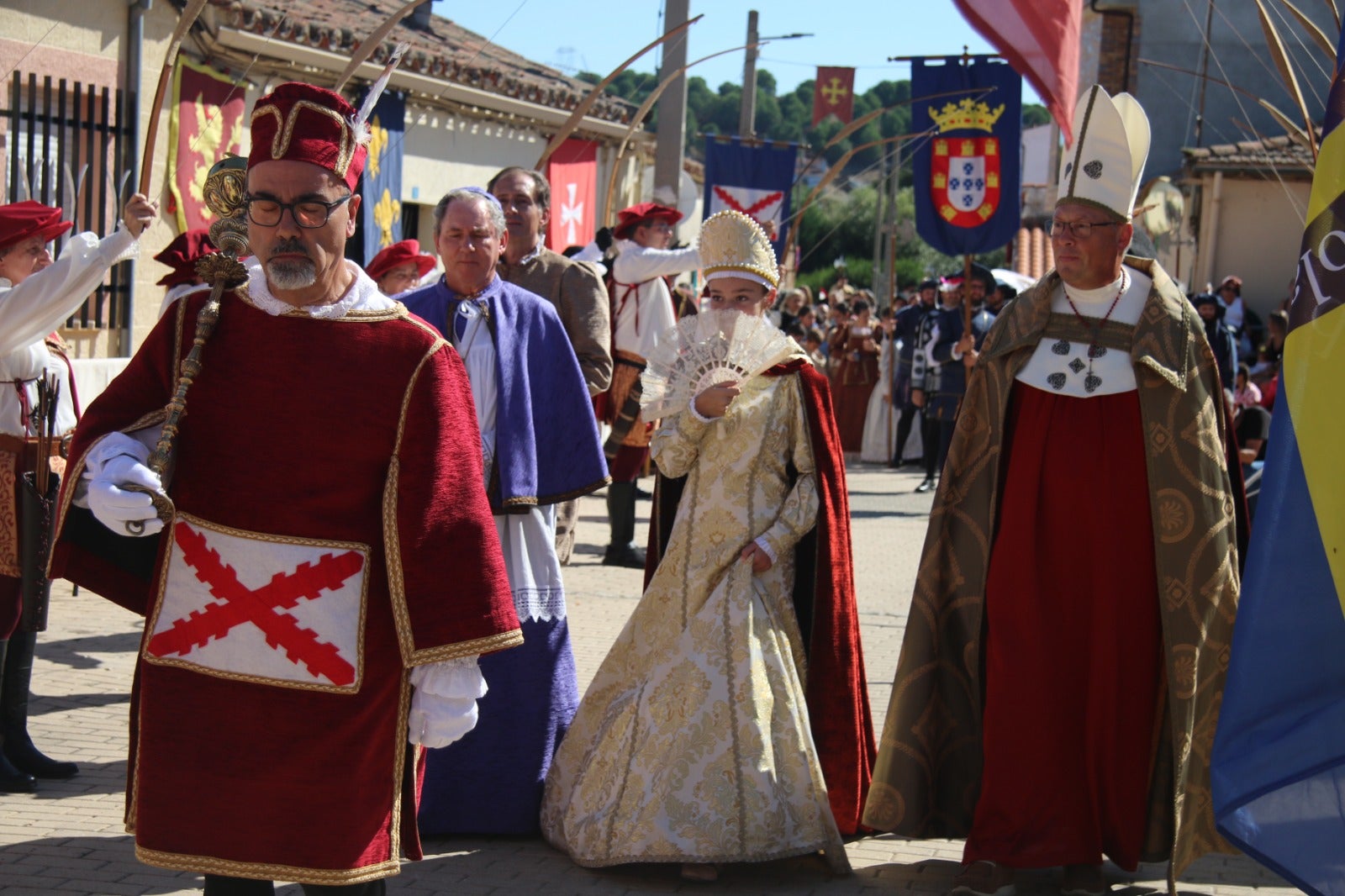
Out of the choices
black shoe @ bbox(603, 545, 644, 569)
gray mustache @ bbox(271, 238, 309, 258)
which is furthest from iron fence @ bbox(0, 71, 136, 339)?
gray mustache @ bbox(271, 238, 309, 258)

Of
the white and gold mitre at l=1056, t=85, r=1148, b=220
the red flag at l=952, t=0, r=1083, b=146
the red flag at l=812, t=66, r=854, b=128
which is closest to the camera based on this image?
the white and gold mitre at l=1056, t=85, r=1148, b=220

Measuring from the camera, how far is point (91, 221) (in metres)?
10.7

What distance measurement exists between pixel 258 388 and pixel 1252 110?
23.5 meters

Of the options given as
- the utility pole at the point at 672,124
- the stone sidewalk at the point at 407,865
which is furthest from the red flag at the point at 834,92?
the stone sidewalk at the point at 407,865

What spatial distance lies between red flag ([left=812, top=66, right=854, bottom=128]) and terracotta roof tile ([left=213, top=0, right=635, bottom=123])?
10.8m

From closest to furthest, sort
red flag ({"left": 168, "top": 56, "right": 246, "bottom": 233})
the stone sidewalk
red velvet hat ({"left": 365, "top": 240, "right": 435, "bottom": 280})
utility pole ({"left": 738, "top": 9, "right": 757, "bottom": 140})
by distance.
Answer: the stone sidewalk, red velvet hat ({"left": 365, "top": 240, "right": 435, "bottom": 280}), red flag ({"left": 168, "top": 56, "right": 246, "bottom": 233}), utility pole ({"left": 738, "top": 9, "right": 757, "bottom": 140})

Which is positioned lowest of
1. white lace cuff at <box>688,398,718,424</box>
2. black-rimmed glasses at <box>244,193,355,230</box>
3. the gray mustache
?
white lace cuff at <box>688,398,718,424</box>

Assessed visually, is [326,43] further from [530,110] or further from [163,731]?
[163,731]

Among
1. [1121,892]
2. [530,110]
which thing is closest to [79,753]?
[1121,892]

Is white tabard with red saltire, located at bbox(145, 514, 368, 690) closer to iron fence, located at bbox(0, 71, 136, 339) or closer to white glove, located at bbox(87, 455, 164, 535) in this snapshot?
white glove, located at bbox(87, 455, 164, 535)

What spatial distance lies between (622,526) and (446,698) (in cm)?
687

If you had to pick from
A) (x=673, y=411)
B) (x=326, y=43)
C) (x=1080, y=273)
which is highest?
(x=326, y=43)

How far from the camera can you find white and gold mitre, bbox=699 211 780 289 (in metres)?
4.82

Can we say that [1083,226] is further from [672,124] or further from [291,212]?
Result: [672,124]
